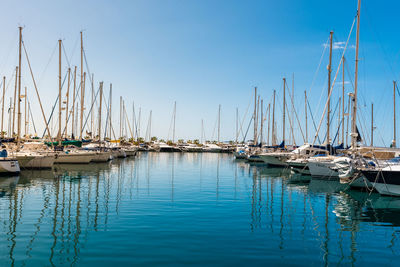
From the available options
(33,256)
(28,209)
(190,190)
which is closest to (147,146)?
(190,190)

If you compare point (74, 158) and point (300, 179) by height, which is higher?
point (74, 158)

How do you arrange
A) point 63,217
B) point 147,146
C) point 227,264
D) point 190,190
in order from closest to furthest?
point 227,264 < point 63,217 < point 190,190 < point 147,146

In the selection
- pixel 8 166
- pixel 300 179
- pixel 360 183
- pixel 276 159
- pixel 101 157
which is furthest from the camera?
pixel 276 159

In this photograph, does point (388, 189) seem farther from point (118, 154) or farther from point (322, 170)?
point (118, 154)

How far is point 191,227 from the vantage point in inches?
506

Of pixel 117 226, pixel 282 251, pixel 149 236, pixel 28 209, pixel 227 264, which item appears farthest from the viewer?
pixel 28 209

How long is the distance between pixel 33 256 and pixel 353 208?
1608 centimetres

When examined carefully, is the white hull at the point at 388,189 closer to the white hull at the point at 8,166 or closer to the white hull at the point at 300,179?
the white hull at the point at 300,179

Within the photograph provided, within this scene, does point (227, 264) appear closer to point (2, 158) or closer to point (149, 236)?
point (149, 236)

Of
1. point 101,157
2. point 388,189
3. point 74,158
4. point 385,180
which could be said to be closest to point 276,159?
point 101,157

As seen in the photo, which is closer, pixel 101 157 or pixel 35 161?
pixel 35 161

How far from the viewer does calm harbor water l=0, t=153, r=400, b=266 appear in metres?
9.48

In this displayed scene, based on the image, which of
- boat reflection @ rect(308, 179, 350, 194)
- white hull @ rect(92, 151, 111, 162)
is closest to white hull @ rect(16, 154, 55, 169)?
white hull @ rect(92, 151, 111, 162)

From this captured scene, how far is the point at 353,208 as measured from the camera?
58.7 feet
